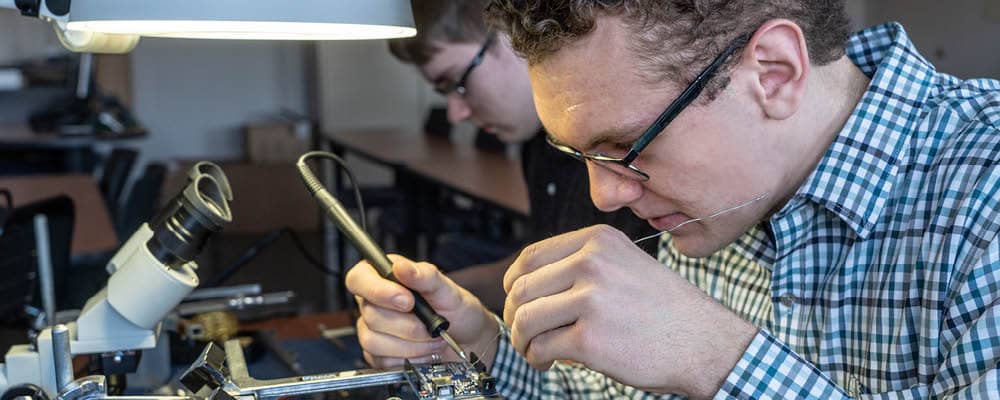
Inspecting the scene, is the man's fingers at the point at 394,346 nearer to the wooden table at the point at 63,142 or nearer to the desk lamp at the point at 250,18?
the desk lamp at the point at 250,18

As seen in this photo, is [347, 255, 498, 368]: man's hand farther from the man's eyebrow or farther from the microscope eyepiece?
the man's eyebrow

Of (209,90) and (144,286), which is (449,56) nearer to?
(144,286)

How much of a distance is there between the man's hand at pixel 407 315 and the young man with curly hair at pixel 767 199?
2cm

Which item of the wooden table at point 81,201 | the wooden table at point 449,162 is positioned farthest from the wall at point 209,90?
the wooden table at point 81,201

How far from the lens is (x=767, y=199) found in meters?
1.06

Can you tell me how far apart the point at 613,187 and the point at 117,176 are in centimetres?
339

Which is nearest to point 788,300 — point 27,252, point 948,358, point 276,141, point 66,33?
point 948,358

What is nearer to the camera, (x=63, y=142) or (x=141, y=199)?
(x=141, y=199)

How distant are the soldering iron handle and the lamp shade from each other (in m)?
0.32

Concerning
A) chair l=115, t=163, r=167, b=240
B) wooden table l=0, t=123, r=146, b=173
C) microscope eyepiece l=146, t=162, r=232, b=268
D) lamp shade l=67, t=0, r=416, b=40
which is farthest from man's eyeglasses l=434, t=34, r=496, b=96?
wooden table l=0, t=123, r=146, b=173

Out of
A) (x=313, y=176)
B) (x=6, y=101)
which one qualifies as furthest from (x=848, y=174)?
(x=6, y=101)

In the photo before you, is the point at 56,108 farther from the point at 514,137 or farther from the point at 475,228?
the point at 514,137

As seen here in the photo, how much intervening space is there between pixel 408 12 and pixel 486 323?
0.54m

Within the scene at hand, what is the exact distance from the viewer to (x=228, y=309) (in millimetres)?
1626
